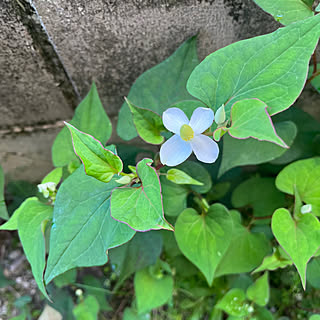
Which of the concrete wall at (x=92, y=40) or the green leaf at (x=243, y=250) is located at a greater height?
the concrete wall at (x=92, y=40)

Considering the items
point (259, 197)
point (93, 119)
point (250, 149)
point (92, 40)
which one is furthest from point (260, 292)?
point (92, 40)

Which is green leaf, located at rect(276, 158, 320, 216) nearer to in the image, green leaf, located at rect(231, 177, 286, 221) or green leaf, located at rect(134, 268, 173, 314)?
green leaf, located at rect(231, 177, 286, 221)

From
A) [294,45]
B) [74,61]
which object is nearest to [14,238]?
[74,61]

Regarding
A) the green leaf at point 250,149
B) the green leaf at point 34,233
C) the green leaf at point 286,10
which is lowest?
the green leaf at point 250,149

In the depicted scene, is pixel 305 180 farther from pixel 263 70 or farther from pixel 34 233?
pixel 34 233

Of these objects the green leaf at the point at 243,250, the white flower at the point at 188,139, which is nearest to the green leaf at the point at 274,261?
the green leaf at the point at 243,250

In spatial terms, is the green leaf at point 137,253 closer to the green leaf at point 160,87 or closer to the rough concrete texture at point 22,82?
the green leaf at point 160,87
